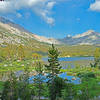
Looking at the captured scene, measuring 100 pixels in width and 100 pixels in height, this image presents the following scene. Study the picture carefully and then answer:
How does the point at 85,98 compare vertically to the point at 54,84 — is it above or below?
below

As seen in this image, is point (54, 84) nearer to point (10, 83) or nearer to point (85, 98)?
point (85, 98)

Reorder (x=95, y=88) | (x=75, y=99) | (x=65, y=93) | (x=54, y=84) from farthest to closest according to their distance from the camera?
(x=95, y=88), (x=75, y=99), (x=54, y=84), (x=65, y=93)

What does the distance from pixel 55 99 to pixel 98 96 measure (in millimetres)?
32925

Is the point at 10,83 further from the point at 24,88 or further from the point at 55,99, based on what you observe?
the point at 55,99

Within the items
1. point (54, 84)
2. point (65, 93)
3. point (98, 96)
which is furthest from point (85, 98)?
point (98, 96)

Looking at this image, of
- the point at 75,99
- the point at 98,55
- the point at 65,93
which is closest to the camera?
the point at 65,93

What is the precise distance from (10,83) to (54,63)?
1688cm

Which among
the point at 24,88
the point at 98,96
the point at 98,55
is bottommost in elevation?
the point at 98,96

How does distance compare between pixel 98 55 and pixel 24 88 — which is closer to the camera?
pixel 24 88

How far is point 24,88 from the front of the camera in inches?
2525

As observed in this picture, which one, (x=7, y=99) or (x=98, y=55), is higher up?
(x=98, y=55)

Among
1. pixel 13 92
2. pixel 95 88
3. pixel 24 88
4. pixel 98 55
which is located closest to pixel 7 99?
pixel 13 92

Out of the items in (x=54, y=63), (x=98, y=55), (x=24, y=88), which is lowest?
(x=24, y=88)

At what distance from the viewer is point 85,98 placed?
48969 mm
